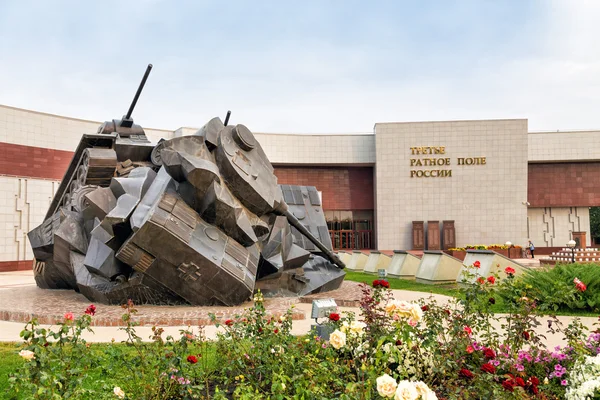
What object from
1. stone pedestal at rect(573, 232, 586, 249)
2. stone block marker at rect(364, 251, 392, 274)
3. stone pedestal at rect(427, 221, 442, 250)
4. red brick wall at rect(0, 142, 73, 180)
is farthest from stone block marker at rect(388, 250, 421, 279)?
stone pedestal at rect(573, 232, 586, 249)

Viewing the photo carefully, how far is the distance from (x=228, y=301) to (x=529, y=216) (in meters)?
37.9

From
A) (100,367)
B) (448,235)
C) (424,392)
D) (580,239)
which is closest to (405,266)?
(100,367)

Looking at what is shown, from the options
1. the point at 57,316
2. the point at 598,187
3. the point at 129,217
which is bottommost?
the point at 57,316

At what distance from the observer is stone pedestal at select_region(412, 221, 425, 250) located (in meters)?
39.3

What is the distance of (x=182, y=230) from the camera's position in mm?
9281

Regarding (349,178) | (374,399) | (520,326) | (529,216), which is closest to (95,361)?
(374,399)

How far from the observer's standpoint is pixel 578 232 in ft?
135

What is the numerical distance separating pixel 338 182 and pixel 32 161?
2186 cm

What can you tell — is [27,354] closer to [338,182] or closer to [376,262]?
[376,262]

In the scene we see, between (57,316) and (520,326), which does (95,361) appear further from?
(57,316)

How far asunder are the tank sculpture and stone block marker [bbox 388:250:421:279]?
6.77 metres

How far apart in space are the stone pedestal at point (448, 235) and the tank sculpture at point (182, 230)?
2767 centimetres

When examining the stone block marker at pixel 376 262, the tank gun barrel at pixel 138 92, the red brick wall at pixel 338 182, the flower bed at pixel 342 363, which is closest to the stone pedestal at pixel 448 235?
the red brick wall at pixel 338 182

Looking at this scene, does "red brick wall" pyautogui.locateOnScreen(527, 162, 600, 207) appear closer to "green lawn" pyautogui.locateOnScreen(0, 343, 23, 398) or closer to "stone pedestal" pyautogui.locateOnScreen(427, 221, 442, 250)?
"stone pedestal" pyautogui.locateOnScreen(427, 221, 442, 250)
